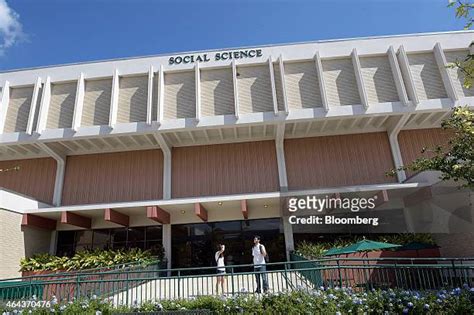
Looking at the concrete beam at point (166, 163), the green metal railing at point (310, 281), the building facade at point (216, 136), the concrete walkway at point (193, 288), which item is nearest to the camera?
Answer: the green metal railing at point (310, 281)

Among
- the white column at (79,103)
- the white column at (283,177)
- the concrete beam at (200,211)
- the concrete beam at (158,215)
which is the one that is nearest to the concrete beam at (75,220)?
the concrete beam at (158,215)

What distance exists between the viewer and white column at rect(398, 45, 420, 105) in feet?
49.1

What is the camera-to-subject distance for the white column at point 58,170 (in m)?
16.5

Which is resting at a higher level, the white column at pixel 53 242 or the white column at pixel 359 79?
the white column at pixel 359 79

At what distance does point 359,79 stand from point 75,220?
1555cm

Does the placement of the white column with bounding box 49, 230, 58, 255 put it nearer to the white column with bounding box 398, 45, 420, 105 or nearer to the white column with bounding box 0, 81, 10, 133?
the white column with bounding box 0, 81, 10, 133

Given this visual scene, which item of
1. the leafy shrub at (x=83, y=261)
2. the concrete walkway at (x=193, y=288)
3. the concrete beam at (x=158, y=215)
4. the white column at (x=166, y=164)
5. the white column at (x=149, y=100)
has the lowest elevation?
the concrete walkway at (x=193, y=288)

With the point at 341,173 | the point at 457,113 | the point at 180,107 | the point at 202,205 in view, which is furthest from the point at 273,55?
the point at 457,113

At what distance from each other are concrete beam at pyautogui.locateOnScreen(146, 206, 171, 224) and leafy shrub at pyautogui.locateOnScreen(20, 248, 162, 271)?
175cm

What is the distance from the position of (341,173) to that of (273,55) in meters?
7.16

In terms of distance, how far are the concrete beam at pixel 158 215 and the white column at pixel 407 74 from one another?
43.0 ft

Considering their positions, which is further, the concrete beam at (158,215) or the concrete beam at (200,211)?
the concrete beam at (200,211)

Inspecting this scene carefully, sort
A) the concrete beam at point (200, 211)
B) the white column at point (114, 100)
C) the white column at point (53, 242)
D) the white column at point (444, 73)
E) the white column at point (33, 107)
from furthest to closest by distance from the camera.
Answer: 1. the white column at point (53, 242)
2. the white column at point (33, 107)
3. the white column at point (114, 100)
4. the white column at point (444, 73)
5. the concrete beam at point (200, 211)

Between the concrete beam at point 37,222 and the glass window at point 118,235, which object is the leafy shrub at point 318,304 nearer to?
the concrete beam at point 37,222
